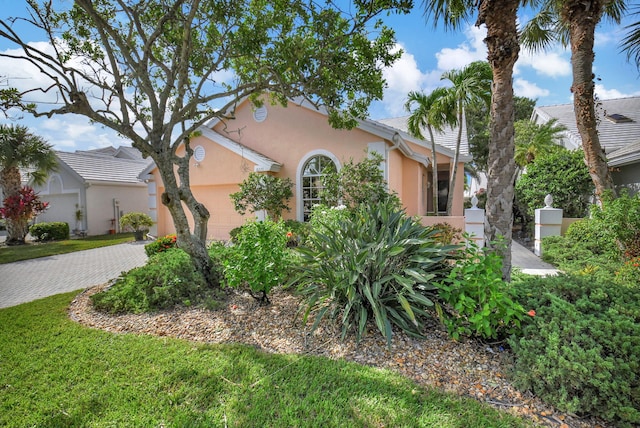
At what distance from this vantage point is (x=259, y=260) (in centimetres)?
512

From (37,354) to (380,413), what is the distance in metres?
4.65

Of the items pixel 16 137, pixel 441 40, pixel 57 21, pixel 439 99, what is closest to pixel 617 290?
pixel 441 40

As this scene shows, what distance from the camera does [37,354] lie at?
4137 mm

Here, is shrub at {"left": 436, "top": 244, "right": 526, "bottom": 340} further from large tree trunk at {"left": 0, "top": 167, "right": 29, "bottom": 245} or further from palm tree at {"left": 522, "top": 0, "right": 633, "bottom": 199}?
large tree trunk at {"left": 0, "top": 167, "right": 29, "bottom": 245}

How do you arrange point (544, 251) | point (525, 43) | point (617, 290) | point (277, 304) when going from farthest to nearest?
1. point (525, 43)
2. point (544, 251)
3. point (277, 304)
4. point (617, 290)

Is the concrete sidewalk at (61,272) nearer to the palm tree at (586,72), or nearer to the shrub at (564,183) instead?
the palm tree at (586,72)

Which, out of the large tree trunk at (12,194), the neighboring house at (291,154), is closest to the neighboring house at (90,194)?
the large tree trunk at (12,194)

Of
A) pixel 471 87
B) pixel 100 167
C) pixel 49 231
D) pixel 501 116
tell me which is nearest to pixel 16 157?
pixel 49 231

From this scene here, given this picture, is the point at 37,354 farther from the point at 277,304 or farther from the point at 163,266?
the point at 277,304

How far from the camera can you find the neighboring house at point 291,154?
39.5ft

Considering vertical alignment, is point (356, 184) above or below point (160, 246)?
above

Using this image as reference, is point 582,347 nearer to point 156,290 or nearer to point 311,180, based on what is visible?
point 156,290

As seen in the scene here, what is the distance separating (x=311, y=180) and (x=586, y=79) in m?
9.44

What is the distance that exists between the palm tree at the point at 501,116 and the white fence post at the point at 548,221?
283 inches
